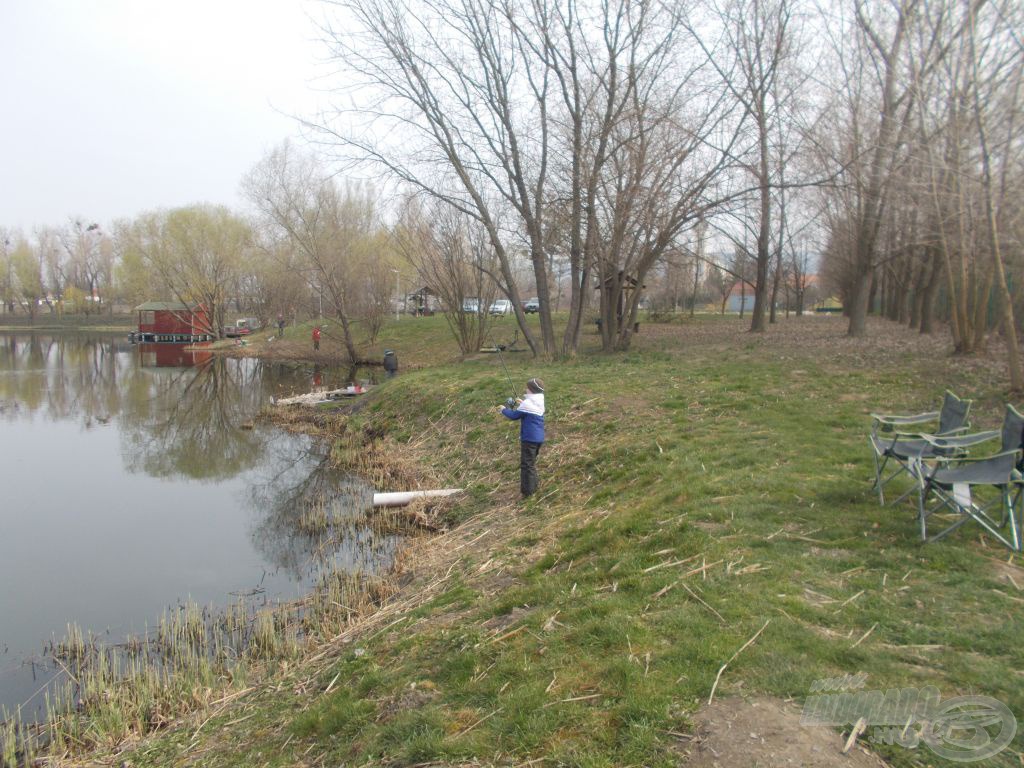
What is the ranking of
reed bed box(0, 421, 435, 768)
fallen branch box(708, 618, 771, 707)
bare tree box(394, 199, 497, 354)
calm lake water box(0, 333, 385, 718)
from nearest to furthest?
fallen branch box(708, 618, 771, 707)
reed bed box(0, 421, 435, 768)
calm lake water box(0, 333, 385, 718)
bare tree box(394, 199, 497, 354)

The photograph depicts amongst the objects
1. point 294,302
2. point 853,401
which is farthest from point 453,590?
point 294,302

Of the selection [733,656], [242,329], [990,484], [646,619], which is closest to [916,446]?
[990,484]

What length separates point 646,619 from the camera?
13.9 ft

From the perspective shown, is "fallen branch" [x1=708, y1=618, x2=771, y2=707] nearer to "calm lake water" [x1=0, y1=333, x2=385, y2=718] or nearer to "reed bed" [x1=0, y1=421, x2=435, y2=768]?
"reed bed" [x1=0, y1=421, x2=435, y2=768]

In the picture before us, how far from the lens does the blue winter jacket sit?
8.26 metres

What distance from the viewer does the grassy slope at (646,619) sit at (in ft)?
11.2

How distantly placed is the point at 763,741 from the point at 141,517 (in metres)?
10.9

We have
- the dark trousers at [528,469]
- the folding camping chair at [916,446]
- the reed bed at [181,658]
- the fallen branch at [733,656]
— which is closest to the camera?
the fallen branch at [733,656]

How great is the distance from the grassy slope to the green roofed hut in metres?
47.3

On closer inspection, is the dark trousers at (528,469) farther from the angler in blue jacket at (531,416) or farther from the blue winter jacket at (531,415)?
the blue winter jacket at (531,415)

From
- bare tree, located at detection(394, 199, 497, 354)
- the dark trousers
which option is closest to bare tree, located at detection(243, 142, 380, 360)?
bare tree, located at detection(394, 199, 497, 354)

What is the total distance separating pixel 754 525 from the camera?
5.50 m

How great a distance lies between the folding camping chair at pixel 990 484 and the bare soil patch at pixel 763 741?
2543 millimetres

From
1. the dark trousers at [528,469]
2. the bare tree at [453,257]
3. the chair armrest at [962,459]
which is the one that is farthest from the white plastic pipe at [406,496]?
the bare tree at [453,257]
